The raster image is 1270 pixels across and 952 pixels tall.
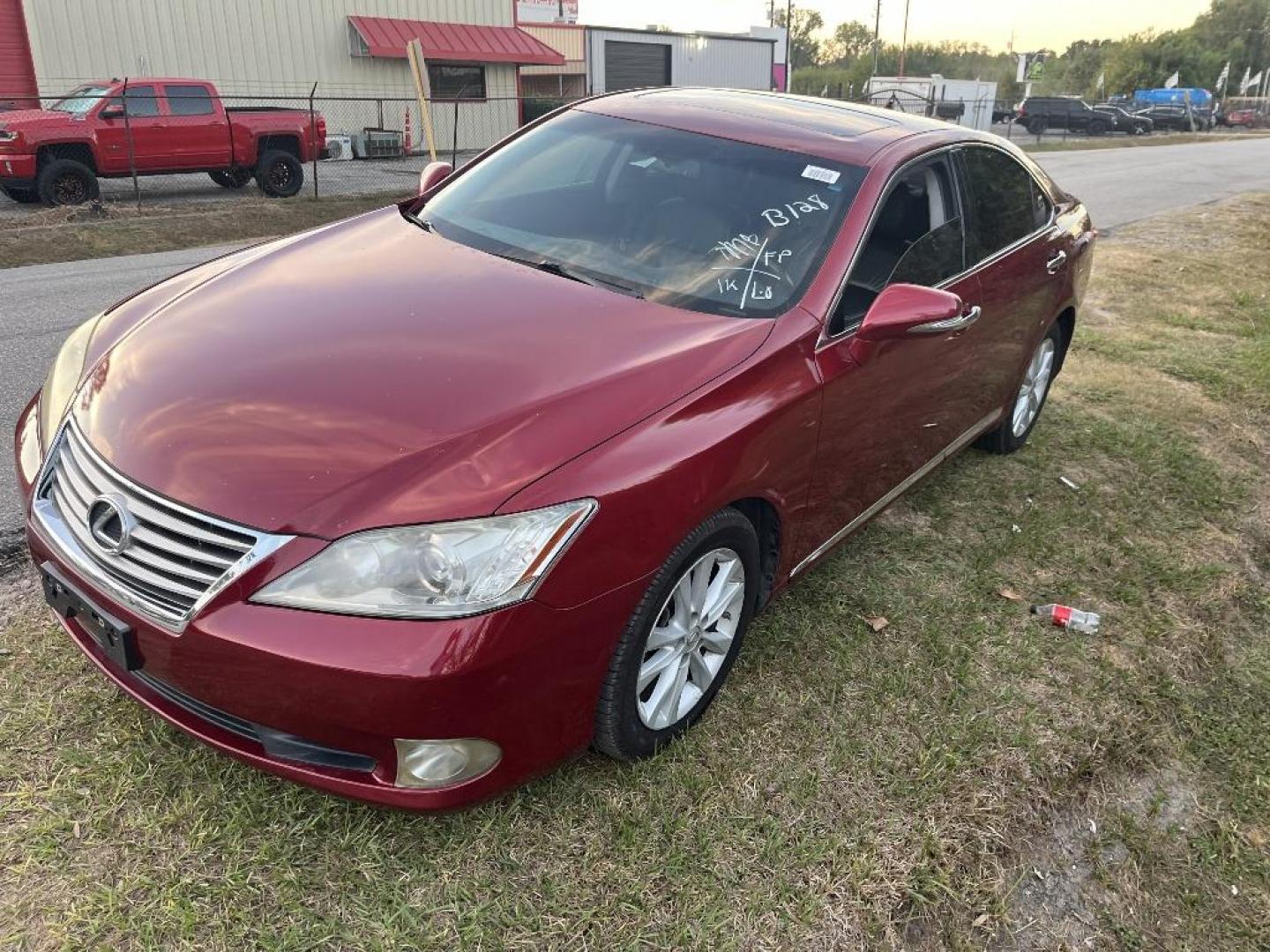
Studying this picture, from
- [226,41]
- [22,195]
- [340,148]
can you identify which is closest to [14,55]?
[226,41]

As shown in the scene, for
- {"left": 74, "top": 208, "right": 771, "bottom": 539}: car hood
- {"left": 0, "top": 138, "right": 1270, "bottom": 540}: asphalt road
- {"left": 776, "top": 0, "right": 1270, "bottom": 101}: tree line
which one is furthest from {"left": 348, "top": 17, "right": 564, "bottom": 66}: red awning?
{"left": 776, "top": 0, "right": 1270, "bottom": 101}: tree line

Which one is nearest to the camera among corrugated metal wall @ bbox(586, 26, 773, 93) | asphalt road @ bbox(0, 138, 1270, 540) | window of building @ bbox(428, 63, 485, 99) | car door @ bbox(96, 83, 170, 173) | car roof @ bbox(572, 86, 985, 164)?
car roof @ bbox(572, 86, 985, 164)

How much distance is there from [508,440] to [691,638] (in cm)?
83

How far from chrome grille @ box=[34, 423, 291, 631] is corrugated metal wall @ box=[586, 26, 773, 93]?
36.6 metres

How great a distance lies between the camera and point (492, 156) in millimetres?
3930

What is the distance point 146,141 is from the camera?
14.7m

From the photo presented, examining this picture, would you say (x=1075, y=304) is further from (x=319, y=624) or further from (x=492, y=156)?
(x=319, y=624)

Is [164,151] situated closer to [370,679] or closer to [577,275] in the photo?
[577,275]

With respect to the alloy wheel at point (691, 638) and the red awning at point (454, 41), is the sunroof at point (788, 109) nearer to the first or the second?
the alloy wheel at point (691, 638)

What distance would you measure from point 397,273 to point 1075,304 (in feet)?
12.6

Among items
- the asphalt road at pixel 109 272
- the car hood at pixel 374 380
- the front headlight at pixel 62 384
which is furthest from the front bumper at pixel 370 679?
the asphalt road at pixel 109 272

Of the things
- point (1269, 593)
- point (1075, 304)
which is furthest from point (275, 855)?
point (1075, 304)

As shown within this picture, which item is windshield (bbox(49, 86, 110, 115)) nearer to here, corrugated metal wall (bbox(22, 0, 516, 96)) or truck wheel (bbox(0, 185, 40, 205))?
truck wheel (bbox(0, 185, 40, 205))

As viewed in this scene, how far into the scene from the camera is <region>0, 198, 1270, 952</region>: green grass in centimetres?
221
